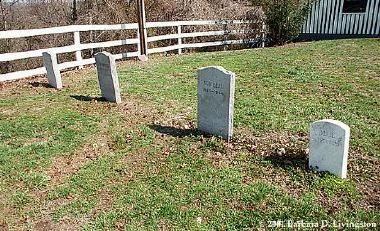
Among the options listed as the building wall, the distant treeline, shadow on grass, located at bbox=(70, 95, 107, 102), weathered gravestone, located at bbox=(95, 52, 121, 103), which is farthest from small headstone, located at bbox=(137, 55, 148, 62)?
the building wall

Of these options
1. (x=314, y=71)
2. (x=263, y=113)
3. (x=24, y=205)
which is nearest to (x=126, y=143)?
(x=24, y=205)

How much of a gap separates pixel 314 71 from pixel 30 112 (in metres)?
7.77

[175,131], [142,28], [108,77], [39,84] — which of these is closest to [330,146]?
[175,131]

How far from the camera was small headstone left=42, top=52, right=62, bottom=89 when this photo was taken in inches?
360

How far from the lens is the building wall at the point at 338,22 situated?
19547mm

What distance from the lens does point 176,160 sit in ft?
17.6

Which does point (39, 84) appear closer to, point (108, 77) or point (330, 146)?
point (108, 77)

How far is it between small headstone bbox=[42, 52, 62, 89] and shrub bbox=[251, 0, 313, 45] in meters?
11.8

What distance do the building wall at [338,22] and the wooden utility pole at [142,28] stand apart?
37.7 feet

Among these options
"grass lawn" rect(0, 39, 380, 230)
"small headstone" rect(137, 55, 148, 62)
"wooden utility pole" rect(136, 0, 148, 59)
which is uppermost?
"wooden utility pole" rect(136, 0, 148, 59)

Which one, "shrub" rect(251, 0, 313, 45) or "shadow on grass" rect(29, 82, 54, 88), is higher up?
"shrub" rect(251, 0, 313, 45)

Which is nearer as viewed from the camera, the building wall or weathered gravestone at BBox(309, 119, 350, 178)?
weathered gravestone at BBox(309, 119, 350, 178)

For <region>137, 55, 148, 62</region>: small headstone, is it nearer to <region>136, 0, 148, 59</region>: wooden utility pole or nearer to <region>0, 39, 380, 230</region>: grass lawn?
<region>136, 0, 148, 59</region>: wooden utility pole

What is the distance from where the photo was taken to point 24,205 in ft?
14.5
